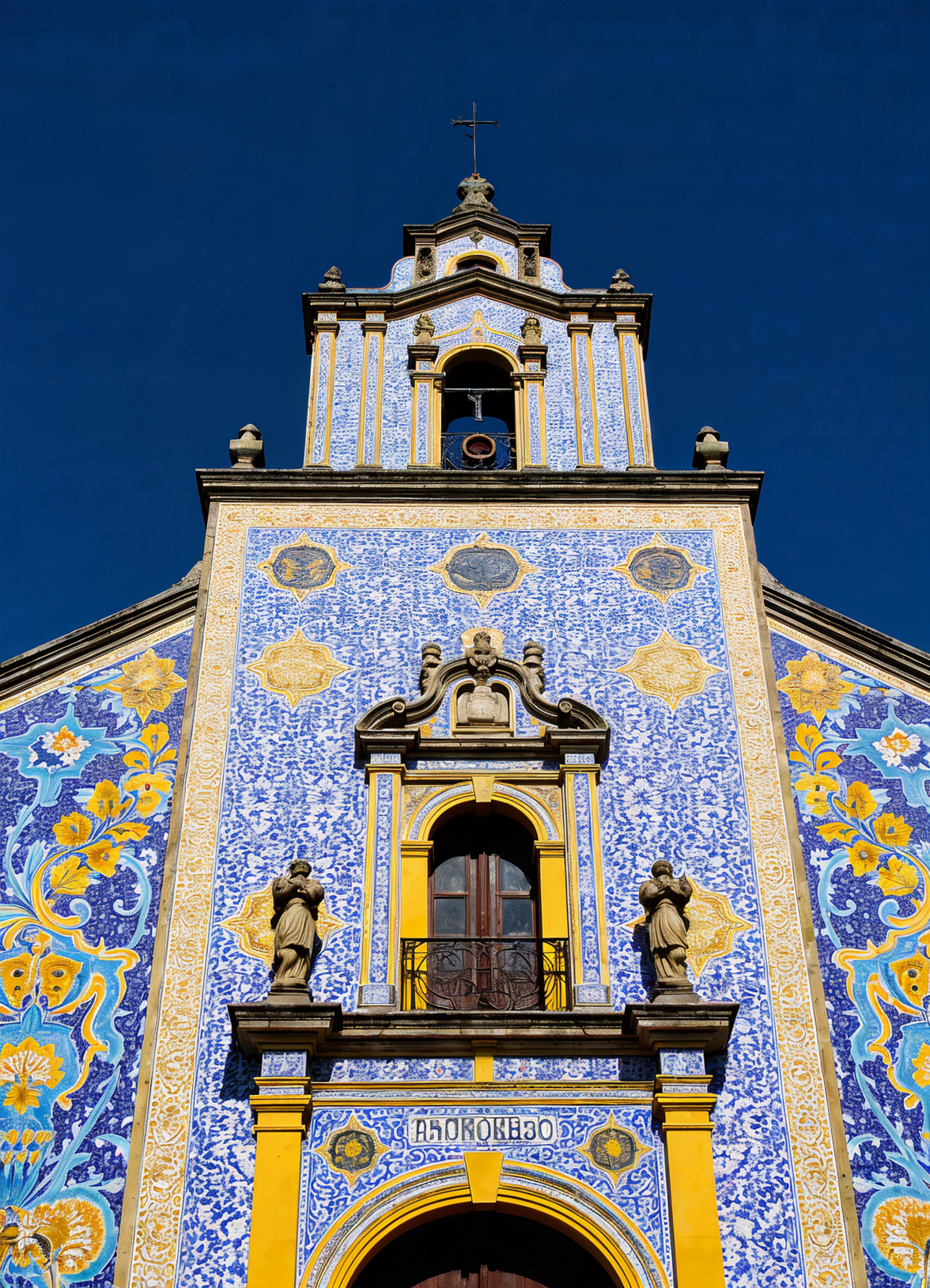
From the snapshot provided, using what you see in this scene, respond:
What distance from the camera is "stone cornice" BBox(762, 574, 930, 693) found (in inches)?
586

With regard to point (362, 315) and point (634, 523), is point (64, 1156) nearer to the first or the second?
point (634, 523)

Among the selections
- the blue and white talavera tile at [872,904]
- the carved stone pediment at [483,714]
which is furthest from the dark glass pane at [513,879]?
the blue and white talavera tile at [872,904]

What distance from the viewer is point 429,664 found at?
1449 cm

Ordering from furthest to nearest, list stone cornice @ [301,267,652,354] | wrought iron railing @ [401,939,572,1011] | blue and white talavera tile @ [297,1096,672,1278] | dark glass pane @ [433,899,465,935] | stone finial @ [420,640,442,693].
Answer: stone cornice @ [301,267,652,354] → stone finial @ [420,640,442,693] → dark glass pane @ [433,899,465,935] → wrought iron railing @ [401,939,572,1011] → blue and white talavera tile @ [297,1096,672,1278]

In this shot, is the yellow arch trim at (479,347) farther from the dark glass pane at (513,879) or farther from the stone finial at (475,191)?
the dark glass pane at (513,879)

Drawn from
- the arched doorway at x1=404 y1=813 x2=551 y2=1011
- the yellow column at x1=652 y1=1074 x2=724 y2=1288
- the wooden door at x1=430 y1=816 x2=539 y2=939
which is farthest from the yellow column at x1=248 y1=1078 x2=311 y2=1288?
the yellow column at x1=652 y1=1074 x2=724 y2=1288

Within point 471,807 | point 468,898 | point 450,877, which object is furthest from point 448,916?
point 471,807

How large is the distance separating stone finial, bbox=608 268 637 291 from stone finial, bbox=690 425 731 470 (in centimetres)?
283

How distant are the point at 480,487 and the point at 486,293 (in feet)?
12.3

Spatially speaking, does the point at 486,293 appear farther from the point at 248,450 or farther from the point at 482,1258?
the point at 482,1258

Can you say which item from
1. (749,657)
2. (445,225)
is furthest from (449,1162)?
(445,225)

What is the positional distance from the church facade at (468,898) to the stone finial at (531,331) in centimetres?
119

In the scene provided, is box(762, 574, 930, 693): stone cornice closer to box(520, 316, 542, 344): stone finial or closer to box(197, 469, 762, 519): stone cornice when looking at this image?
box(197, 469, 762, 519): stone cornice

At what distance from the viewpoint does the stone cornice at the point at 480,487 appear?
52.6 ft
